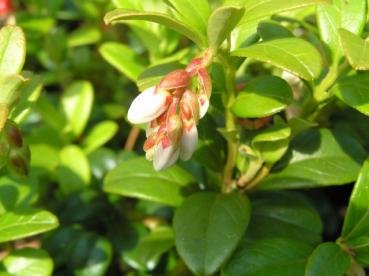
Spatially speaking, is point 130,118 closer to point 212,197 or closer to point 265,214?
point 212,197

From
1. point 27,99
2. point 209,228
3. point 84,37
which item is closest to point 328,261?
point 209,228

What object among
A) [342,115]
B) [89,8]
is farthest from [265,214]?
[89,8]

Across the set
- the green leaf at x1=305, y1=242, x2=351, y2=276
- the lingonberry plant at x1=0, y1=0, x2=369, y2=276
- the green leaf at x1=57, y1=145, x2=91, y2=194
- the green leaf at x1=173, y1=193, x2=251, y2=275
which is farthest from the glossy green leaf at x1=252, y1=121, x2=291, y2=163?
the green leaf at x1=57, y1=145, x2=91, y2=194

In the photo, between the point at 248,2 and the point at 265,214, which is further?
the point at 265,214

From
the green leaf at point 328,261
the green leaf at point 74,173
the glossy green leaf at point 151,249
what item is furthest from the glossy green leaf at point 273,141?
the green leaf at point 74,173

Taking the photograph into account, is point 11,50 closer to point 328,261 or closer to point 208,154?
point 208,154

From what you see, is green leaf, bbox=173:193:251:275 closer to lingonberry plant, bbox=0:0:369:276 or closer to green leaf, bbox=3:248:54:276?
lingonberry plant, bbox=0:0:369:276

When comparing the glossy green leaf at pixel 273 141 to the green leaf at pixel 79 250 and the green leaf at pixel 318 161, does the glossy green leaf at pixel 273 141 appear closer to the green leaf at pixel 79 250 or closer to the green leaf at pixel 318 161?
the green leaf at pixel 318 161
